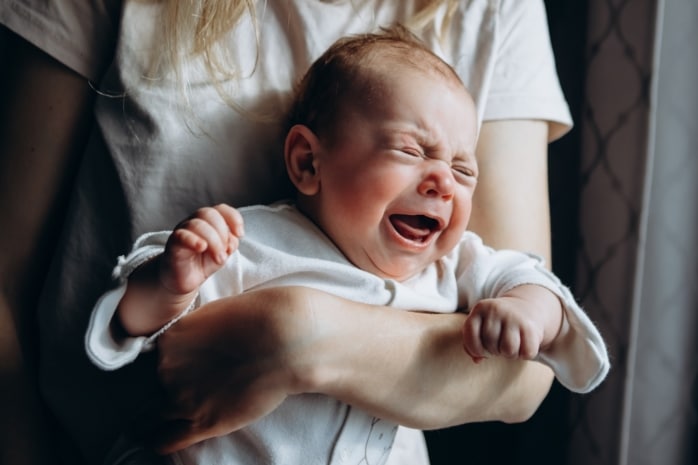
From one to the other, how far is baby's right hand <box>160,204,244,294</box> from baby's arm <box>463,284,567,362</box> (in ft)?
0.99

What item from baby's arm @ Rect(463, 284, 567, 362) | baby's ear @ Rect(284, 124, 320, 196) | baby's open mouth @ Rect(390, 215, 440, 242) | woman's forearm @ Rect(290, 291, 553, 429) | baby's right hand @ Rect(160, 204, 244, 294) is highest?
baby's ear @ Rect(284, 124, 320, 196)

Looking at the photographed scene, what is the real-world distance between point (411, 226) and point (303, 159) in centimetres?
18

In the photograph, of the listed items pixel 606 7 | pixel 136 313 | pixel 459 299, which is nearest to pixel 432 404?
pixel 459 299

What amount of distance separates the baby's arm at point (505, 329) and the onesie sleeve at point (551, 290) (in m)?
0.06

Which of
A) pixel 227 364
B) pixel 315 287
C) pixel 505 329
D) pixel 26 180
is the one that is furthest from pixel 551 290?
pixel 26 180

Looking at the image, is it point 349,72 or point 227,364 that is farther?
point 349,72

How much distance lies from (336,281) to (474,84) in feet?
1.32

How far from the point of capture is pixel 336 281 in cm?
101

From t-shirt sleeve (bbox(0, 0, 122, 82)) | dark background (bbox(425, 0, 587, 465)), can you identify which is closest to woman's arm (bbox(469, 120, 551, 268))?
dark background (bbox(425, 0, 587, 465))

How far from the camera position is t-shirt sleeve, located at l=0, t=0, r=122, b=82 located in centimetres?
109

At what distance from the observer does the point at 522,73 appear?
3.99ft

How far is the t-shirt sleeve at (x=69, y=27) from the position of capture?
109cm

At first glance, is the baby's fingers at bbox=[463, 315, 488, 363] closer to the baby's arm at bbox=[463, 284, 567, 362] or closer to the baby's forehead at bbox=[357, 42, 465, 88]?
the baby's arm at bbox=[463, 284, 567, 362]

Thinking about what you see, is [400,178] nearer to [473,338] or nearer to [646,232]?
[473,338]
